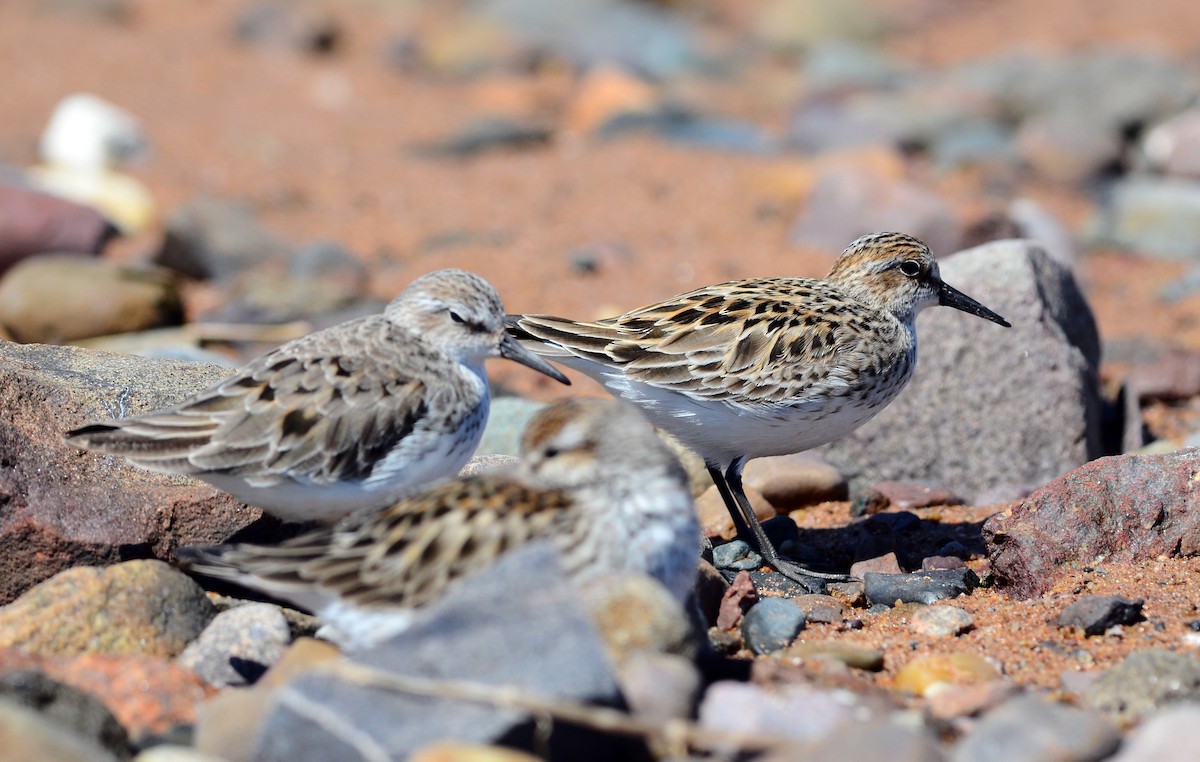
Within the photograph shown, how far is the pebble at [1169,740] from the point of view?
4.59 meters

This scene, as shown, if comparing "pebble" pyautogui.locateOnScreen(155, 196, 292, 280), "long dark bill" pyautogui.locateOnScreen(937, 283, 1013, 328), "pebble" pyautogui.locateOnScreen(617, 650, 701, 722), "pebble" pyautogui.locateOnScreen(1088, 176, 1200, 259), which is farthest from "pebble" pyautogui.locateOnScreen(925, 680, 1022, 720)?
"pebble" pyautogui.locateOnScreen(1088, 176, 1200, 259)

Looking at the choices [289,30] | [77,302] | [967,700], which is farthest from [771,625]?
[289,30]

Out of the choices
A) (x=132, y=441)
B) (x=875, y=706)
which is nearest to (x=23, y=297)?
(x=132, y=441)

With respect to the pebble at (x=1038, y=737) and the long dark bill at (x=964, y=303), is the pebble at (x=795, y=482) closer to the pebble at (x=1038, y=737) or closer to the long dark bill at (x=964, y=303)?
the long dark bill at (x=964, y=303)

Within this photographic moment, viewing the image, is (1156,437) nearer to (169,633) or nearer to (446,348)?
(446,348)

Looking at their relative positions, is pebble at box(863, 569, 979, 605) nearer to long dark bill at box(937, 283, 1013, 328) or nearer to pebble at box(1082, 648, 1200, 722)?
pebble at box(1082, 648, 1200, 722)

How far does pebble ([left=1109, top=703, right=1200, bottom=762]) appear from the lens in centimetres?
459

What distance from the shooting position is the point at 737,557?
26.7 feet

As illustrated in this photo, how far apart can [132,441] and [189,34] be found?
18.7 meters

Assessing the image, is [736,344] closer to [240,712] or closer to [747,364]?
[747,364]

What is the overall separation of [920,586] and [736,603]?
1103mm

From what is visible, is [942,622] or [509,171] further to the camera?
[509,171]

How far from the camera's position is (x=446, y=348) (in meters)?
7.14

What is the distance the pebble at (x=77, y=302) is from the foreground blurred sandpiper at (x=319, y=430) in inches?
251
